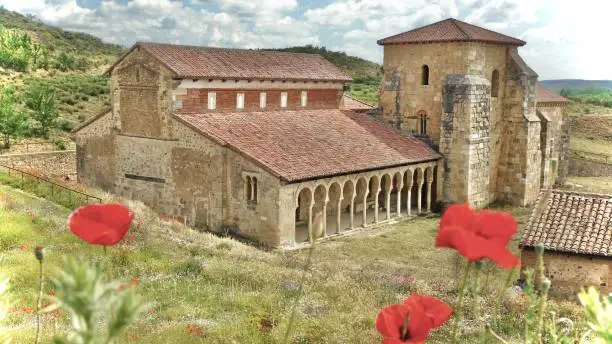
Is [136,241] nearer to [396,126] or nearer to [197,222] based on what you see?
[197,222]

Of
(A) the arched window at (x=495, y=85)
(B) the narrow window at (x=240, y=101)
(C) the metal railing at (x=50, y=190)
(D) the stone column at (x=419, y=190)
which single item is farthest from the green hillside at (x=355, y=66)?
(C) the metal railing at (x=50, y=190)

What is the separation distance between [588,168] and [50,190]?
35.5 meters

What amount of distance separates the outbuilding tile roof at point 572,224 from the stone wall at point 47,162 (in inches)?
923

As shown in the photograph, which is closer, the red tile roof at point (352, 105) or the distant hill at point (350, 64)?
the red tile roof at point (352, 105)

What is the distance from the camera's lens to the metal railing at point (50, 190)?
77.7 feet

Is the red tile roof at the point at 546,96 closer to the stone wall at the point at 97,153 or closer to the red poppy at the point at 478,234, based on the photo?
the stone wall at the point at 97,153

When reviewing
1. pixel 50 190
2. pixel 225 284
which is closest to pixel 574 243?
pixel 225 284

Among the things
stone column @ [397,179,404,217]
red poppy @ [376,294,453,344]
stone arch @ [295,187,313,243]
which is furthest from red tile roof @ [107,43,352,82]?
red poppy @ [376,294,453,344]

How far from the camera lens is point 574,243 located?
637 inches

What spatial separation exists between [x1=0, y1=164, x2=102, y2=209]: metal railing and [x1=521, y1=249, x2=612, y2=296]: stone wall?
49.4ft

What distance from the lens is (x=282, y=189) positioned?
21.9 meters

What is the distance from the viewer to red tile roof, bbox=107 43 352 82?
24.6 m

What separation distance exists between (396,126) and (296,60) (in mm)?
5999

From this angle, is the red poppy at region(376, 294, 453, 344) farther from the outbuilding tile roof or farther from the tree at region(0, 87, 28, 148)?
the tree at region(0, 87, 28, 148)
